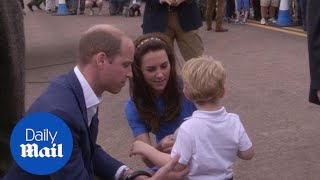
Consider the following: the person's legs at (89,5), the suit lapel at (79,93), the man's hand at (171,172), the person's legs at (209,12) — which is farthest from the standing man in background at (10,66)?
the person's legs at (89,5)

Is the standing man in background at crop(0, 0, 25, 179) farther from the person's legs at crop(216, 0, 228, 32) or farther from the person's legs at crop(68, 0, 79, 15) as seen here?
the person's legs at crop(68, 0, 79, 15)

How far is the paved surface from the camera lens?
13.0 feet

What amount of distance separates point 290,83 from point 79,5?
11723 mm

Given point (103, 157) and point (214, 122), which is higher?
point (214, 122)

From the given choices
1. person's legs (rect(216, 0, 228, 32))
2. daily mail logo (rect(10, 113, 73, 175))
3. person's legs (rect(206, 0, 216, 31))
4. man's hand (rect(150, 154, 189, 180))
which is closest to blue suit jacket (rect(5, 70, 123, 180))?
daily mail logo (rect(10, 113, 73, 175))

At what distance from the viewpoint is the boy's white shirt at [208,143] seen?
2354 millimetres

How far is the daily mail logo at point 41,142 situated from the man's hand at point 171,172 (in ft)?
2.54

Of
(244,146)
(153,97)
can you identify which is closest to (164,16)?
(153,97)

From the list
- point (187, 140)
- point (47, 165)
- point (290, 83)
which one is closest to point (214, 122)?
point (187, 140)

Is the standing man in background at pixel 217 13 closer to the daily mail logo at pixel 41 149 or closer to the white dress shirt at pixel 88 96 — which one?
the white dress shirt at pixel 88 96

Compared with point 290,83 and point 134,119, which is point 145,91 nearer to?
point 134,119

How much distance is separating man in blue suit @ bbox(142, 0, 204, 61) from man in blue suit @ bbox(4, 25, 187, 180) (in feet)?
8.77

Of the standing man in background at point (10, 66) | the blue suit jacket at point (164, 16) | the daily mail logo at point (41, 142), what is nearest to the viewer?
the daily mail logo at point (41, 142)

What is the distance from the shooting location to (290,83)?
6.13 meters
